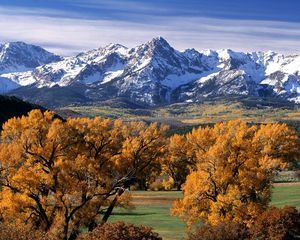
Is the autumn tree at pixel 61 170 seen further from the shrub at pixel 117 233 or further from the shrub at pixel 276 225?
the shrub at pixel 276 225

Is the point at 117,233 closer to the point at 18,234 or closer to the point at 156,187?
the point at 18,234

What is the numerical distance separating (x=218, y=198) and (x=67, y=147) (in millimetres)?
14564

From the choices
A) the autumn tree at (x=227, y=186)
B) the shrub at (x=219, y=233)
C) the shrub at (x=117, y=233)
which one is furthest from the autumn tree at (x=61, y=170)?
the shrub at (x=219, y=233)

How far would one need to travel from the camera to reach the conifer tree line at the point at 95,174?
44438 mm

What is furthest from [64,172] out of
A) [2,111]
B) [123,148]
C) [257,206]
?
[2,111]

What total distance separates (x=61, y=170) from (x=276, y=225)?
60.6 ft

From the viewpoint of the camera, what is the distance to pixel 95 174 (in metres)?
46.8

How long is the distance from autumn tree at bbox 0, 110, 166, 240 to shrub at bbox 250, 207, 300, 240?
12.4m

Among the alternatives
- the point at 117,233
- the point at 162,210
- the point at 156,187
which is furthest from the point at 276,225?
the point at 156,187

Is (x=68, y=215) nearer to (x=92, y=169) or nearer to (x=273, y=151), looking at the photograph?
(x=92, y=169)

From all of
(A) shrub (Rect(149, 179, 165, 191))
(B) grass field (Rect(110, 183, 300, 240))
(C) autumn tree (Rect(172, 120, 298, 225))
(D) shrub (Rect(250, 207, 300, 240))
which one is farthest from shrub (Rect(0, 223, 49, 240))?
(A) shrub (Rect(149, 179, 165, 191))

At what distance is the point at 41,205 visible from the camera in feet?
148

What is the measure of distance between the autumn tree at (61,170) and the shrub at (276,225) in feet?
40.7

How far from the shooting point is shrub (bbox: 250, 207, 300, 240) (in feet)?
140
